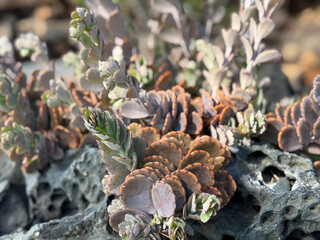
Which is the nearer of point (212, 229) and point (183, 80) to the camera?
point (212, 229)

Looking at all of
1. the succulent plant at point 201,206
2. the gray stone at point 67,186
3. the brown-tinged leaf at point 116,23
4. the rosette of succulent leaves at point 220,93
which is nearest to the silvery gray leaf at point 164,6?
the rosette of succulent leaves at point 220,93

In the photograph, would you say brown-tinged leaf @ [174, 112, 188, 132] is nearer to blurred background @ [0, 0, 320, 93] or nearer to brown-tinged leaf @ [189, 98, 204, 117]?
brown-tinged leaf @ [189, 98, 204, 117]

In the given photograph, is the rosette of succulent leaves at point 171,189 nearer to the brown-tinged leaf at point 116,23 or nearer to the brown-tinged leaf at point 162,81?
the brown-tinged leaf at point 162,81

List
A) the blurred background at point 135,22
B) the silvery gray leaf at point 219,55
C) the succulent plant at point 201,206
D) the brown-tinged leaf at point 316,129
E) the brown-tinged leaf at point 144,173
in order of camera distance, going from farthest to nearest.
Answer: the blurred background at point 135,22 < the silvery gray leaf at point 219,55 < the brown-tinged leaf at point 316,129 < the brown-tinged leaf at point 144,173 < the succulent plant at point 201,206

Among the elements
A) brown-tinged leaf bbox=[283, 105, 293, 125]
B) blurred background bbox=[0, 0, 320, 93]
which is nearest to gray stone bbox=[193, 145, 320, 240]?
brown-tinged leaf bbox=[283, 105, 293, 125]

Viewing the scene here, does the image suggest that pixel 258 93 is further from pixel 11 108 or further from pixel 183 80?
pixel 11 108

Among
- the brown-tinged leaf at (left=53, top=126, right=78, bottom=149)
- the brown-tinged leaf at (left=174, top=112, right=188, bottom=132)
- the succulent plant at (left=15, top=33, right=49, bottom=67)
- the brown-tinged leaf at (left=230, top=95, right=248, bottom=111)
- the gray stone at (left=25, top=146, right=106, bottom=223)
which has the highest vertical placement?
the succulent plant at (left=15, top=33, right=49, bottom=67)

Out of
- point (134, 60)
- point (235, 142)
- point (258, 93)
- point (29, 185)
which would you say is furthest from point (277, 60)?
point (29, 185)
